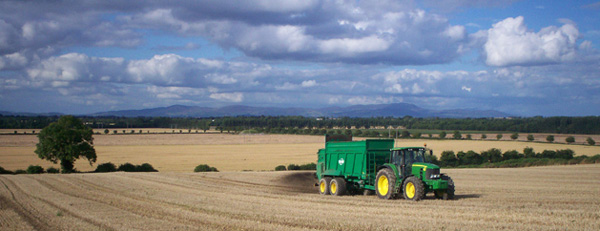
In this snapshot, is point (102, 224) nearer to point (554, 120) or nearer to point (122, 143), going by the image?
point (122, 143)

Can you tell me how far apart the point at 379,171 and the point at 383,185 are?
2.08ft

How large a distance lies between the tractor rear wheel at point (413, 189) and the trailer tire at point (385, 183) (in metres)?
0.54

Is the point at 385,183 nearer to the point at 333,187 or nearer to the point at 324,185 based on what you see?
the point at 333,187

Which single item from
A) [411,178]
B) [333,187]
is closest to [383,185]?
[411,178]

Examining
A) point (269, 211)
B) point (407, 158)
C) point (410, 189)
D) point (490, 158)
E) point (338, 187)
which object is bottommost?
point (490, 158)

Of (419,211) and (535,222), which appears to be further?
(419,211)

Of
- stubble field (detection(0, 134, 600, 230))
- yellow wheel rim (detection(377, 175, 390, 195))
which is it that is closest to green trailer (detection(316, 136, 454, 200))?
yellow wheel rim (detection(377, 175, 390, 195))

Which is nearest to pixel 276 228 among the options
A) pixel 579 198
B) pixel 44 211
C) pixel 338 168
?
pixel 44 211

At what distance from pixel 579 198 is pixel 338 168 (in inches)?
431

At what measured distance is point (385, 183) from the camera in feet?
66.6

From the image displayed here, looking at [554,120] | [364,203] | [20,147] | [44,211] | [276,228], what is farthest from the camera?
[554,120]

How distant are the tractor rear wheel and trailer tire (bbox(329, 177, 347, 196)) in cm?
379

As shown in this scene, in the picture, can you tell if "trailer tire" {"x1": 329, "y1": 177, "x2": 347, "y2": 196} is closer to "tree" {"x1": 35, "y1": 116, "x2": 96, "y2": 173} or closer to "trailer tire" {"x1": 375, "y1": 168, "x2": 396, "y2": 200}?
"trailer tire" {"x1": 375, "y1": 168, "x2": 396, "y2": 200}

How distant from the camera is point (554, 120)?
443ft
